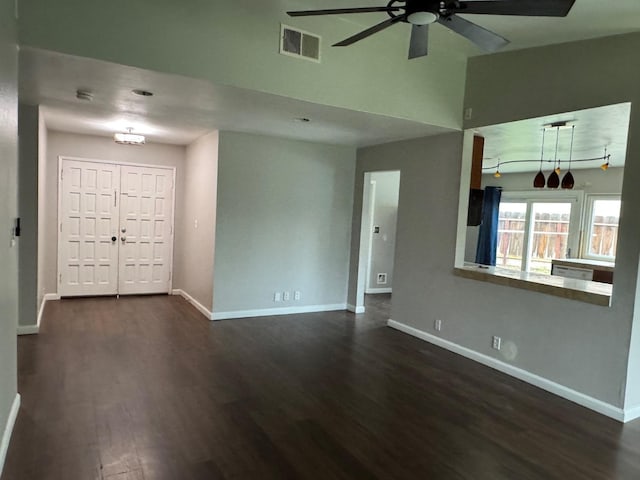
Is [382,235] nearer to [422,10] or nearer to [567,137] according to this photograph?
[567,137]

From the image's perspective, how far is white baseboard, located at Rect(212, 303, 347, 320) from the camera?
555 cm

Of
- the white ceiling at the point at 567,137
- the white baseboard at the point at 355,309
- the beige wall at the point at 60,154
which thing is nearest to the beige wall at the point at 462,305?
the white baseboard at the point at 355,309

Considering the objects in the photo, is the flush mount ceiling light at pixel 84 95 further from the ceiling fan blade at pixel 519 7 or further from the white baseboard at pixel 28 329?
the ceiling fan blade at pixel 519 7

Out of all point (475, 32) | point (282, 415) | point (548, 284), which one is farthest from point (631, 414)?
point (475, 32)

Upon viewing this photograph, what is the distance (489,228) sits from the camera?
908 cm

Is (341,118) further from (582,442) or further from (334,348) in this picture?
(582,442)

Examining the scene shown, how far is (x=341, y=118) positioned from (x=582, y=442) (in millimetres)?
3395

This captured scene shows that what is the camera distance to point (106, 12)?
2.92 m

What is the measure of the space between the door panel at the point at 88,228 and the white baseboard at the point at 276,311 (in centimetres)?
229

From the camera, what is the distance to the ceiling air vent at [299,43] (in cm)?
352

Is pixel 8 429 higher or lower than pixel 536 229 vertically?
lower

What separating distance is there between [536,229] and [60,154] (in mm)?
8451

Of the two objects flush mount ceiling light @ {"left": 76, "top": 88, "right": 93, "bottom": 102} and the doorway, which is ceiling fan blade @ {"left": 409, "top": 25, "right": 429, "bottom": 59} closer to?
flush mount ceiling light @ {"left": 76, "top": 88, "right": 93, "bottom": 102}

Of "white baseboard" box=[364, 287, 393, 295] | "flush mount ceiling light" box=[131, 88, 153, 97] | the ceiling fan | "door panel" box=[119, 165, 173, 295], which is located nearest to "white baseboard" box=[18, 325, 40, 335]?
"door panel" box=[119, 165, 173, 295]
